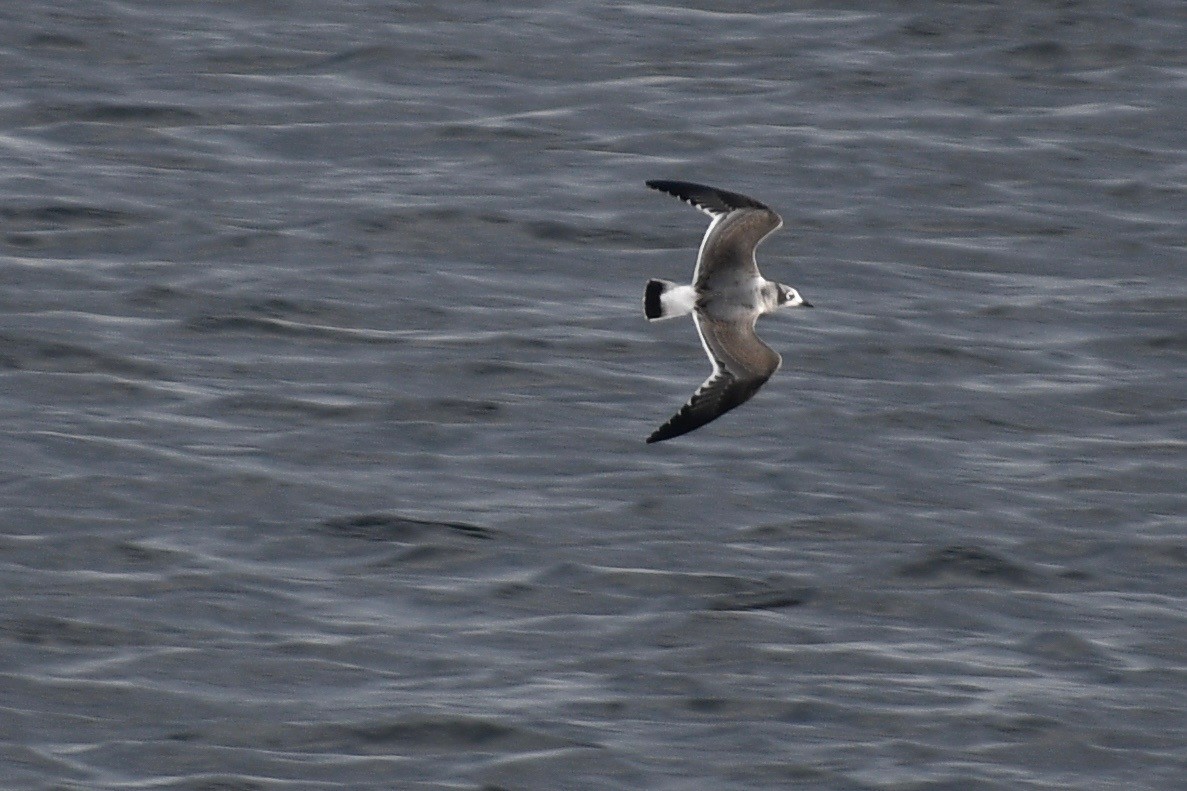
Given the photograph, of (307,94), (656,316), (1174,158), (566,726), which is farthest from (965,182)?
(566,726)

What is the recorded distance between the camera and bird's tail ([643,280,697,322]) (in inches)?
514

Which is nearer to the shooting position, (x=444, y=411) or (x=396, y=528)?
(x=396, y=528)

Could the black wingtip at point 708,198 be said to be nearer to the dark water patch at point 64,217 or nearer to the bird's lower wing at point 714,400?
the bird's lower wing at point 714,400

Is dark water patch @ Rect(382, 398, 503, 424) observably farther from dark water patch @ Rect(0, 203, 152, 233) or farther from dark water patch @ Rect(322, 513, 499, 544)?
dark water patch @ Rect(0, 203, 152, 233)

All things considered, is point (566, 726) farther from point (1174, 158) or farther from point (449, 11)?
point (449, 11)

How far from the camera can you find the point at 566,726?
1223 cm

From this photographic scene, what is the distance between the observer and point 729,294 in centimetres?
1353

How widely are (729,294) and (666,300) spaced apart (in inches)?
19.3

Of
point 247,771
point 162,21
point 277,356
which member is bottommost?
point 247,771

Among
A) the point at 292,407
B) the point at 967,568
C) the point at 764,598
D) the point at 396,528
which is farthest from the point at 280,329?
the point at 967,568

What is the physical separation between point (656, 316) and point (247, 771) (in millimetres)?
3062

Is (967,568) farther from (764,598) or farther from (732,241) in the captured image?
(732,241)

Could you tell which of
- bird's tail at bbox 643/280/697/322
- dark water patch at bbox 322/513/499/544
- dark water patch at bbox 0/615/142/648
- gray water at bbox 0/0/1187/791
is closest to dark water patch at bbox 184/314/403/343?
gray water at bbox 0/0/1187/791

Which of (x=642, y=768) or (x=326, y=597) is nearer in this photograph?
(x=642, y=768)
